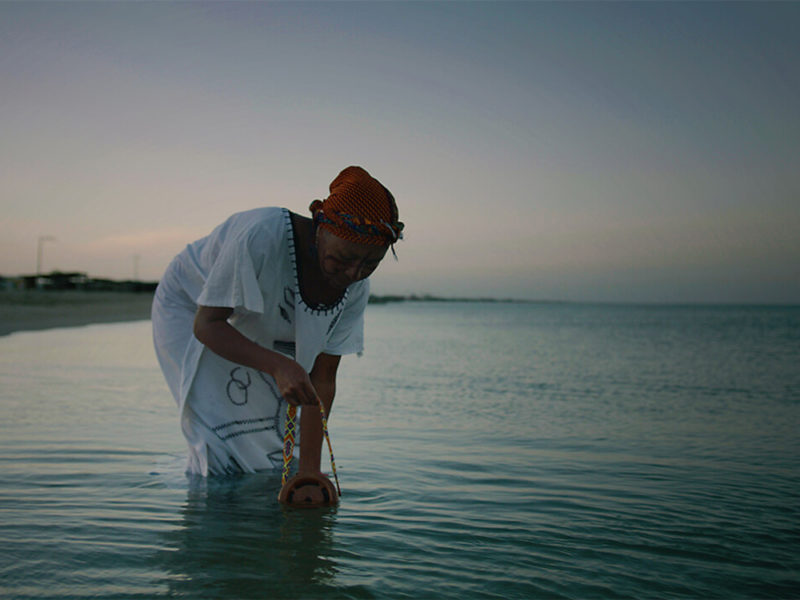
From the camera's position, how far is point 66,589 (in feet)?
6.70

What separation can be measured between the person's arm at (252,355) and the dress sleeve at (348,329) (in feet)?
1.79

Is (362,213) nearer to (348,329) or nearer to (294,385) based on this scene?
(294,385)

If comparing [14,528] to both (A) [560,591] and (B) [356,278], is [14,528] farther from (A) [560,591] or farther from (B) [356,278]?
(A) [560,591]

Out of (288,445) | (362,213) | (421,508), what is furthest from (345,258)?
(421,508)

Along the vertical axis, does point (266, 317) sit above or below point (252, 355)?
above

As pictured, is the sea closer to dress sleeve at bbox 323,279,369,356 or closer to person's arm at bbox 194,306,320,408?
person's arm at bbox 194,306,320,408

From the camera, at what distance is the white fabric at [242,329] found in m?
2.64

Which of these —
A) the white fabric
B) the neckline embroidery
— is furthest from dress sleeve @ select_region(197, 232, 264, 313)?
the neckline embroidery

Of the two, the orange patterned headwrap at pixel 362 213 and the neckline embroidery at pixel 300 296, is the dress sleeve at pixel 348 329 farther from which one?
the orange patterned headwrap at pixel 362 213

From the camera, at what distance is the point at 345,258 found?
2418 mm

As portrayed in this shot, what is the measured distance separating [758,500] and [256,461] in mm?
2573

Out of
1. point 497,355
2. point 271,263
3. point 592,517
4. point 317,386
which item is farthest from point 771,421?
point 497,355

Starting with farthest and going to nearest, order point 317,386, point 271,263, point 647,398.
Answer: point 647,398
point 317,386
point 271,263

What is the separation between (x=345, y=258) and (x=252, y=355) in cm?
51
